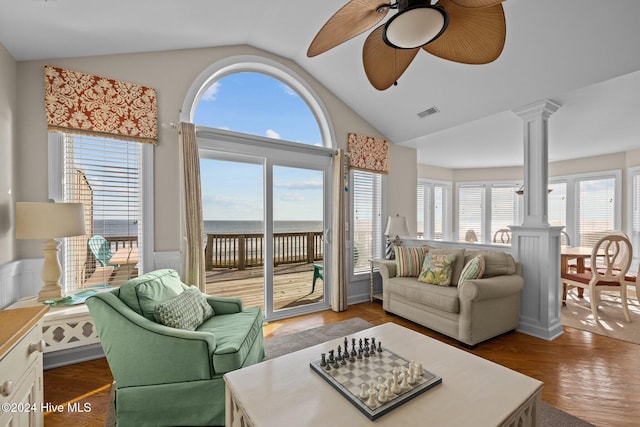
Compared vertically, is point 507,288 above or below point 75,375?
above

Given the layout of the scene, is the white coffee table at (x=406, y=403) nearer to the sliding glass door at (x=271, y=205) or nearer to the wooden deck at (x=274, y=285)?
the sliding glass door at (x=271, y=205)

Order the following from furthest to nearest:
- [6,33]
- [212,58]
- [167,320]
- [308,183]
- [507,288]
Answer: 1. [308,183]
2. [212,58]
3. [507,288]
4. [6,33]
5. [167,320]

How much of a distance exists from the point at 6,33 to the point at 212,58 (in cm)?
159

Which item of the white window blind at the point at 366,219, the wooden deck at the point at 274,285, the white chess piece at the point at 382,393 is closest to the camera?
the white chess piece at the point at 382,393

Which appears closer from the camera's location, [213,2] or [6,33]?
[6,33]

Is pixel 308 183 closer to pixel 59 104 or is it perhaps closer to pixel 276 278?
pixel 276 278

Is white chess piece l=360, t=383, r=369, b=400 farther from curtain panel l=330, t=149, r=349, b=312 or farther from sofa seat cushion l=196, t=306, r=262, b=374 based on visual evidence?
curtain panel l=330, t=149, r=349, b=312

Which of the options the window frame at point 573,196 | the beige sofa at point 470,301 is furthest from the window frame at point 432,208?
the beige sofa at point 470,301

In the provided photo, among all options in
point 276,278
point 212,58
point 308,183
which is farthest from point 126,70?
point 276,278

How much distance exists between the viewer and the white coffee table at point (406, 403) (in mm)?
1108

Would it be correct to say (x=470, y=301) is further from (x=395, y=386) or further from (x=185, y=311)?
(x=185, y=311)

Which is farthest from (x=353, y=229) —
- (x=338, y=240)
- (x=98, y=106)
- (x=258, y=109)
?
(x=98, y=106)

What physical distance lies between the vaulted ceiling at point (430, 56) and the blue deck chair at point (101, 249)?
1579mm

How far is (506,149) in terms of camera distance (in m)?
5.07
